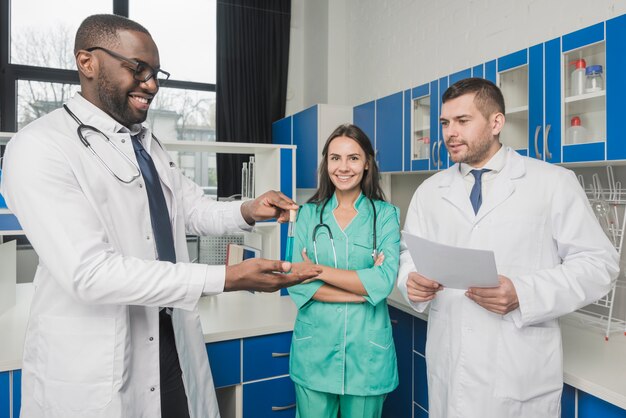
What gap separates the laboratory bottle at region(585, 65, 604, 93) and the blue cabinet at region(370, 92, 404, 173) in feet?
3.65

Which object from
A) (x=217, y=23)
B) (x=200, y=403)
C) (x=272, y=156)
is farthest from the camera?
(x=217, y=23)

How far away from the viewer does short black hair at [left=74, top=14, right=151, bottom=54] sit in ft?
3.99

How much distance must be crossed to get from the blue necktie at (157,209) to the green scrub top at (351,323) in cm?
59

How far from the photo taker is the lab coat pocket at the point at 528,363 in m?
1.41

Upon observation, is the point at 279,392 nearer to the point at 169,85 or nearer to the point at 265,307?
the point at 265,307

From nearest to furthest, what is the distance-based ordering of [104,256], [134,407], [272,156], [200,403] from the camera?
[104,256], [134,407], [200,403], [272,156]

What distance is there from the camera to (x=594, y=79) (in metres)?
1.70

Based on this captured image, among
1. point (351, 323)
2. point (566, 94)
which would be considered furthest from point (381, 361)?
point (566, 94)

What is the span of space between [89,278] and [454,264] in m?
0.89

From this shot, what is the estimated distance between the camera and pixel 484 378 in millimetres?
1445

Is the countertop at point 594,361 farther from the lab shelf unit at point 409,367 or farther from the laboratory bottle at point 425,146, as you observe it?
the laboratory bottle at point 425,146

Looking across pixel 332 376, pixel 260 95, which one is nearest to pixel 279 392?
pixel 332 376

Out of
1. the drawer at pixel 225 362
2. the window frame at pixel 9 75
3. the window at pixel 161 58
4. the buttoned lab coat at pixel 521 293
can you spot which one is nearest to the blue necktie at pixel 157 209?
the buttoned lab coat at pixel 521 293

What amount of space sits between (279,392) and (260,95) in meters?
2.81
